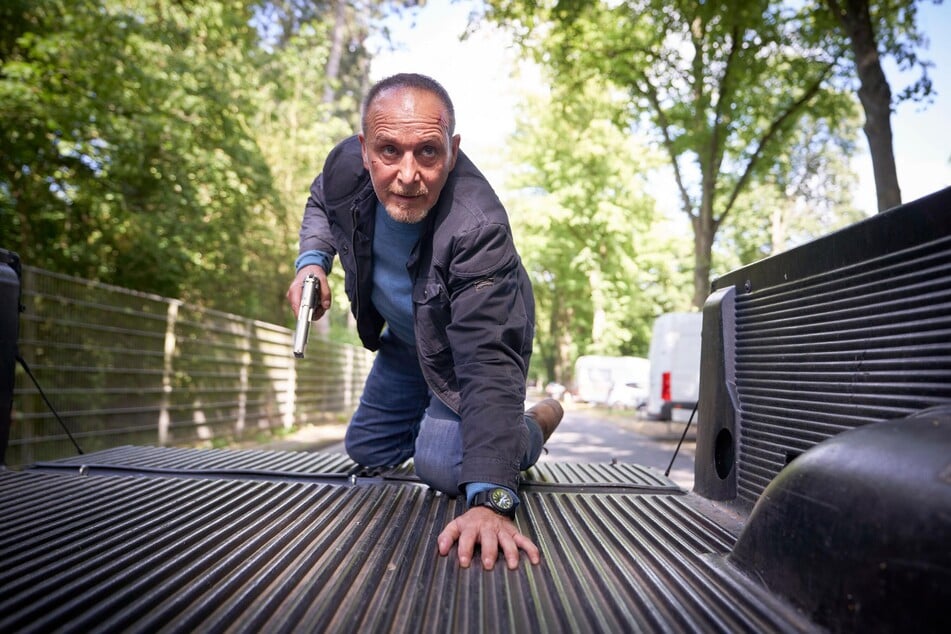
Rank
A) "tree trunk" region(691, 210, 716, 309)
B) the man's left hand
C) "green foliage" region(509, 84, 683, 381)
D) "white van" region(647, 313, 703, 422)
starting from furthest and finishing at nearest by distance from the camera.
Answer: "green foliage" region(509, 84, 683, 381) → "tree trunk" region(691, 210, 716, 309) → "white van" region(647, 313, 703, 422) → the man's left hand

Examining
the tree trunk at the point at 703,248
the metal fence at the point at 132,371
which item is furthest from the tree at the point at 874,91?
the metal fence at the point at 132,371

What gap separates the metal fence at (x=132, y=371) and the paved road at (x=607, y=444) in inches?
41.0

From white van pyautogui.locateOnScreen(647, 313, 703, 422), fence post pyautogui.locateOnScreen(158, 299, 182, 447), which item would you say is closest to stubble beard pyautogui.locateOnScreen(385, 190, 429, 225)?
fence post pyautogui.locateOnScreen(158, 299, 182, 447)

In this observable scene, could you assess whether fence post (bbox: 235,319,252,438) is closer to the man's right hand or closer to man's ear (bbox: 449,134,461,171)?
the man's right hand

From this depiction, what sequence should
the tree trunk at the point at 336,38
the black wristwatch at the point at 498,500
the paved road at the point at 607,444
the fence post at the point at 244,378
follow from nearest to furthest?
the black wristwatch at the point at 498,500 < the paved road at the point at 607,444 < the fence post at the point at 244,378 < the tree trunk at the point at 336,38

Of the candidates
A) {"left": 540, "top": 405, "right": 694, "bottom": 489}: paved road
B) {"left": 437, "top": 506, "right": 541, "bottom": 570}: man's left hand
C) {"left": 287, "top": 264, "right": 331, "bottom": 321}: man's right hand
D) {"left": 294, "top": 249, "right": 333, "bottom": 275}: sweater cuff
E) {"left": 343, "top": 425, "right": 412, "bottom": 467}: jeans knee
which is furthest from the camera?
{"left": 540, "top": 405, "right": 694, "bottom": 489}: paved road

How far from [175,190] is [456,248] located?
7670 millimetres

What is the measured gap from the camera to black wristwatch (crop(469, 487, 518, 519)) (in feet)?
6.55

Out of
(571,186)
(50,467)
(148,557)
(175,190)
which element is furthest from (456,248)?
(571,186)

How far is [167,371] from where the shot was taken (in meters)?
8.37

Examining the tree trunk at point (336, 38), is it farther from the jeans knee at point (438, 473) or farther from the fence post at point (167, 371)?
the jeans knee at point (438, 473)

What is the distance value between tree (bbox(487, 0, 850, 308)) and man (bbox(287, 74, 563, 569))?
9660 mm

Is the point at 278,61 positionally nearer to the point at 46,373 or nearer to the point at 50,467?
the point at 46,373

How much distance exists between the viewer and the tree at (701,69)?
11859mm
